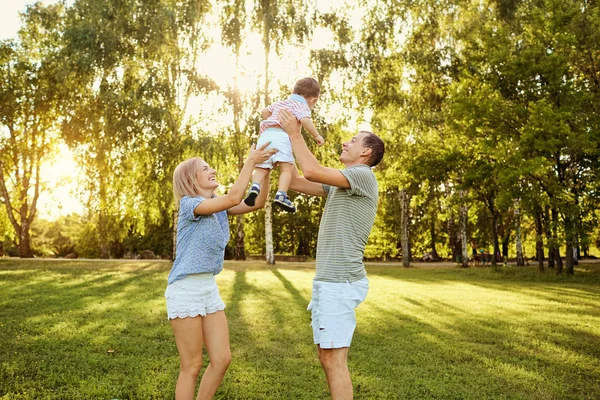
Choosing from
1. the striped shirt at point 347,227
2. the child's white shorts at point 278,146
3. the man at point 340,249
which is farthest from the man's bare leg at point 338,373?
the child's white shorts at point 278,146

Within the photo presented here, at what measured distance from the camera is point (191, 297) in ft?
12.4

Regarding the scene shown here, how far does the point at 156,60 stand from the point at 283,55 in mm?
5529

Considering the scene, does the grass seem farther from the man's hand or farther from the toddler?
the man's hand

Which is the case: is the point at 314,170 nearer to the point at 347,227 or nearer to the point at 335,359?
the point at 347,227

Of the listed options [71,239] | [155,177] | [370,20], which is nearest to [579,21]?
[370,20]

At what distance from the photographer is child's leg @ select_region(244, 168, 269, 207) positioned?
4316 mm

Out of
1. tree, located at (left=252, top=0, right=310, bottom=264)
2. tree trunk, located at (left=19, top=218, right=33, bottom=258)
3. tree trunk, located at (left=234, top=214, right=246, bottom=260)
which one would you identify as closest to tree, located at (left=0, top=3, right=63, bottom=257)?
tree trunk, located at (left=19, top=218, right=33, bottom=258)

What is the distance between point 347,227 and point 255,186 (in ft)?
3.29

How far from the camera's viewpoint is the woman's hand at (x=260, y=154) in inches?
162

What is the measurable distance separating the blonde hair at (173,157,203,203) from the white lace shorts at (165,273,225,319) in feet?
2.04

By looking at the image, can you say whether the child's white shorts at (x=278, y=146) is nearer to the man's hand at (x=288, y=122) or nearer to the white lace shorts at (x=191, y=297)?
the man's hand at (x=288, y=122)

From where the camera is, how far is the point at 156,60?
75.1 feet

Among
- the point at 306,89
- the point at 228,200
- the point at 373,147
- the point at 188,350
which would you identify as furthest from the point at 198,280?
the point at 306,89

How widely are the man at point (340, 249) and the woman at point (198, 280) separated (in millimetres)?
605
